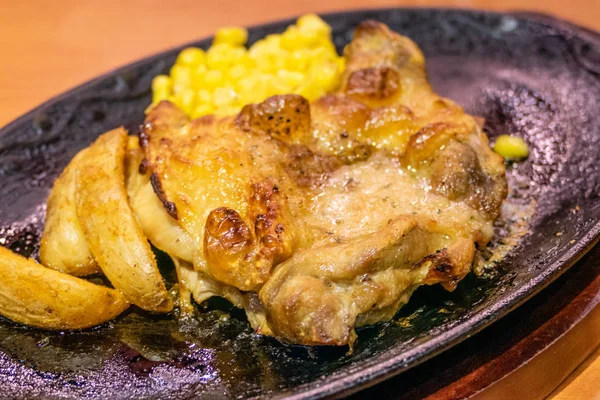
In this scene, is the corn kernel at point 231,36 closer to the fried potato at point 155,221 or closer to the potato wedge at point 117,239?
the fried potato at point 155,221

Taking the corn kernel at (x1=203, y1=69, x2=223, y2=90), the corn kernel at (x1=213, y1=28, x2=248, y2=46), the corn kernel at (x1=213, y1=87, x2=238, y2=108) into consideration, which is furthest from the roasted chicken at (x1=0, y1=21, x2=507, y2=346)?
the corn kernel at (x1=213, y1=28, x2=248, y2=46)

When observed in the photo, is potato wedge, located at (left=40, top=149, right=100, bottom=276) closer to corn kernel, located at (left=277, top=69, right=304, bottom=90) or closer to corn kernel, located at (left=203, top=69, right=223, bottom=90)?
corn kernel, located at (left=203, top=69, right=223, bottom=90)

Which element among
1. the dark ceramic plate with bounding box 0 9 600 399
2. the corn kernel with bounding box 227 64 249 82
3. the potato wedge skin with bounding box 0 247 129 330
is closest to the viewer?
the dark ceramic plate with bounding box 0 9 600 399

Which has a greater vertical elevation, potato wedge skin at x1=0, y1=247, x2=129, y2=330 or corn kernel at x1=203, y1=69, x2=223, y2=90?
corn kernel at x1=203, y1=69, x2=223, y2=90

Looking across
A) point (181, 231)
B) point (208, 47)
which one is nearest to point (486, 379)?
point (181, 231)

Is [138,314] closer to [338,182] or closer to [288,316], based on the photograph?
[288,316]

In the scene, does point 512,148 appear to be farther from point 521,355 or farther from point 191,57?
point 191,57
